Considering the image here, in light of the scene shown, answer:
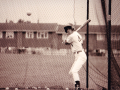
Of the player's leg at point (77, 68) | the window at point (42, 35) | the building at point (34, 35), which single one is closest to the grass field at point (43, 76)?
the player's leg at point (77, 68)

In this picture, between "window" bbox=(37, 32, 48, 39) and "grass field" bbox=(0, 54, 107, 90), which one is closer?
"grass field" bbox=(0, 54, 107, 90)

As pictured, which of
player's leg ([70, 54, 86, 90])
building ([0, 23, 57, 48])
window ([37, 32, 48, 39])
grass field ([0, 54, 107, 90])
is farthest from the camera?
window ([37, 32, 48, 39])

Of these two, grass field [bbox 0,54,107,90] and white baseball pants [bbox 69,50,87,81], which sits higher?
white baseball pants [bbox 69,50,87,81]

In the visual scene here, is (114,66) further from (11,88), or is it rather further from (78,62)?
(11,88)

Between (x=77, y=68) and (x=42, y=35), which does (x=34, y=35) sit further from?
(x=77, y=68)

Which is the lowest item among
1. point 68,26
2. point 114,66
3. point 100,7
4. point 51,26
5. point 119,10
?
A: point 114,66

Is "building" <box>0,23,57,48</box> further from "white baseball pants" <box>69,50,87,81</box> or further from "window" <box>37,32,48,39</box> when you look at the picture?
"white baseball pants" <box>69,50,87,81</box>

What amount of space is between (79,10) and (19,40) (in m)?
20.9

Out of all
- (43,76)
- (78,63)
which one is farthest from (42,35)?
(78,63)

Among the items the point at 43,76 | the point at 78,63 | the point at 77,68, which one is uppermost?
the point at 78,63

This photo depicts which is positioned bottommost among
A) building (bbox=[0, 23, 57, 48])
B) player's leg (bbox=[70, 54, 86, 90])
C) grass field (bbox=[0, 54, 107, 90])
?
grass field (bbox=[0, 54, 107, 90])

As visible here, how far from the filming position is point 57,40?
82.1 feet

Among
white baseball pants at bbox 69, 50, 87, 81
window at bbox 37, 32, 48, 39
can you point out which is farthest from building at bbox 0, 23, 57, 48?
white baseball pants at bbox 69, 50, 87, 81

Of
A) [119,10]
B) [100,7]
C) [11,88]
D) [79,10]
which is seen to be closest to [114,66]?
[119,10]
